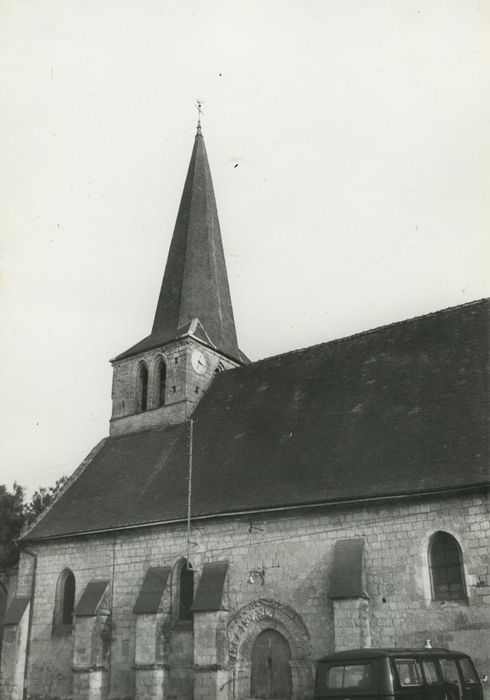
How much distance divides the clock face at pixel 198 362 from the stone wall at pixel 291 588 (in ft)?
23.7

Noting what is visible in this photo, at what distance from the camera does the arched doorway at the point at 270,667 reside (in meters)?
17.1

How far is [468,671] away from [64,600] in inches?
532

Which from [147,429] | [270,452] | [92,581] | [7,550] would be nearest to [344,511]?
[270,452]

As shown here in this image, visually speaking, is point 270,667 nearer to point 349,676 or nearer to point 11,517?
point 349,676

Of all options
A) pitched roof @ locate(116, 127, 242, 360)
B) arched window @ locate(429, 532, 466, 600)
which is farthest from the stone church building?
pitched roof @ locate(116, 127, 242, 360)

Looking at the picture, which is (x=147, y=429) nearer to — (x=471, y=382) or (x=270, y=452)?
(x=270, y=452)

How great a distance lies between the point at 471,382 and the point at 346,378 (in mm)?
4245

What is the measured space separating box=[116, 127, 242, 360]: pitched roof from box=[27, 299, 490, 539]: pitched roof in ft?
9.47

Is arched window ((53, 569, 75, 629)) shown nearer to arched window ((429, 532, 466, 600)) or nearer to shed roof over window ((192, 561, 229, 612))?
shed roof over window ((192, 561, 229, 612))

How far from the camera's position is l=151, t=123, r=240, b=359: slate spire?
91.5 feet

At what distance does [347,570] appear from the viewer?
53.8 feet

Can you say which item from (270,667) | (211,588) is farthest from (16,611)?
(270,667)

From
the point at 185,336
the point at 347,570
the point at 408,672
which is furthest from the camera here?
the point at 185,336

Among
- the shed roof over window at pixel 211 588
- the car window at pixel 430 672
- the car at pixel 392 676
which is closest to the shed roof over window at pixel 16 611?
the shed roof over window at pixel 211 588
